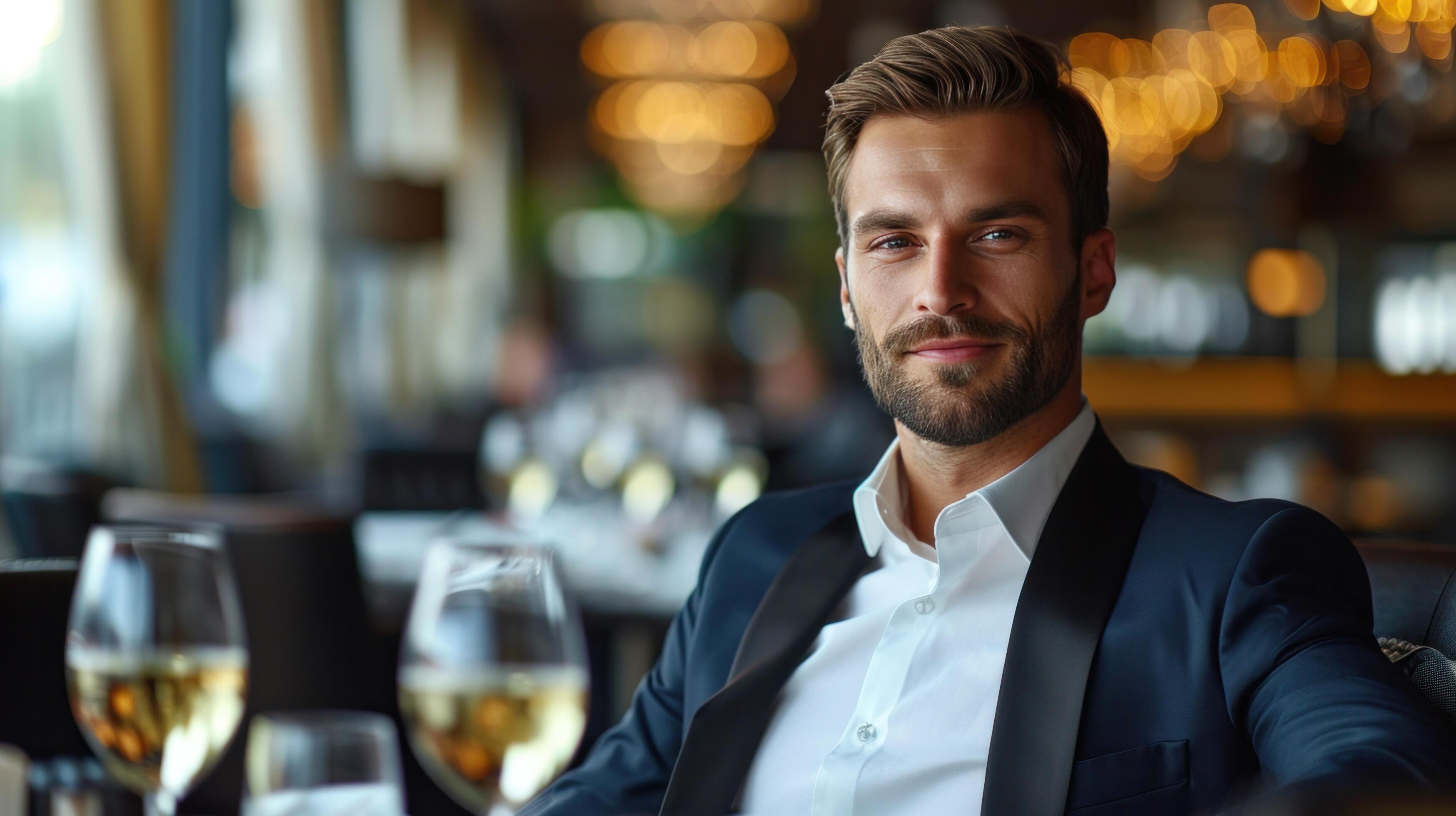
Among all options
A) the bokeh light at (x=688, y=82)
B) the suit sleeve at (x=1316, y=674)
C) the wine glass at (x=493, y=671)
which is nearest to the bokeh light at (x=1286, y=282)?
the bokeh light at (x=688, y=82)

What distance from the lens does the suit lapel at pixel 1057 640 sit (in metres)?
1.06

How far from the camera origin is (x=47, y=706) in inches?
55.7

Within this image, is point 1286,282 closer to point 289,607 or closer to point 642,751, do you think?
point 289,607

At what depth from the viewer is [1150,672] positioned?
1.08 m

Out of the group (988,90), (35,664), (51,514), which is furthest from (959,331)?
(51,514)

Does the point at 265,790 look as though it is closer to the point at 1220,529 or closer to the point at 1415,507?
the point at 1220,529

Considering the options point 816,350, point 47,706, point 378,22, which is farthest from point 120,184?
point 816,350

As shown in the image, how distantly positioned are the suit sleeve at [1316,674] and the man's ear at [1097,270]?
35 cm

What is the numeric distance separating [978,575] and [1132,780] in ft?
0.85

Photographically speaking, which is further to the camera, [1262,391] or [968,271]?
→ [1262,391]

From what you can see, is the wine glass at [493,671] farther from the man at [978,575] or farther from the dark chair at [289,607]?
the dark chair at [289,607]

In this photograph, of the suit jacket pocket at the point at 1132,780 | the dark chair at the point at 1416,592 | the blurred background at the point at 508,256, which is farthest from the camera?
the blurred background at the point at 508,256

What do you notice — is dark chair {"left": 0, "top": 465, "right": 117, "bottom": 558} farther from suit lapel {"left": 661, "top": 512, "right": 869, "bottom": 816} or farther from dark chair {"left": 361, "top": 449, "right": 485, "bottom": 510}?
suit lapel {"left": 661, "top": 512, "right": 869, "bottom": 816}

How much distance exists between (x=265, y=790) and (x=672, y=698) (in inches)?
24.1
